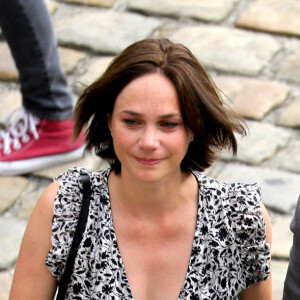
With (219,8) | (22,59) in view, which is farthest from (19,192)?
(219,8)

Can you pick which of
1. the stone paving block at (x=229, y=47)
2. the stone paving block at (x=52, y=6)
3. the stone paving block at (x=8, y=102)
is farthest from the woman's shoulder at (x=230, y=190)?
the stone paving block at (x=52, y=6)

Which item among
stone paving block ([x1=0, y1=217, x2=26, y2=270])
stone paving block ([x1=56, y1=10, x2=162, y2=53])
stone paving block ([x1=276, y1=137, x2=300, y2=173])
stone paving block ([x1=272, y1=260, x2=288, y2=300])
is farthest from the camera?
stone paving block ([x1=56, y1=10, x2=162, y2=53])

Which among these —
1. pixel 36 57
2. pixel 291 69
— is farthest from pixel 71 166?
pixel 291 69

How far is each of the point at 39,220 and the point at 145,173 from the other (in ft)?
1.16

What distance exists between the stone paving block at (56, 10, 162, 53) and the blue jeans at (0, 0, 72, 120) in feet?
2.66

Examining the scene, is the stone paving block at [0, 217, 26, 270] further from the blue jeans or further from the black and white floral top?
the black and white floral top

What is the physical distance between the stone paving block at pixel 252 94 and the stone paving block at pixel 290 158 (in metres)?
0.25

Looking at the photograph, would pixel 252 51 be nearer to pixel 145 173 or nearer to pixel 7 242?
pixel 7 242

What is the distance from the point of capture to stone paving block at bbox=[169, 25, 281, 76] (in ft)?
15.3

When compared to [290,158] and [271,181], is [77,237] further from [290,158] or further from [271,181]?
[290,158]

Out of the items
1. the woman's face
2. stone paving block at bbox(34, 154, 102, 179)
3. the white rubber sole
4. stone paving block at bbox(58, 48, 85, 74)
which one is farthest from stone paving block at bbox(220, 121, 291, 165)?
the woman's face

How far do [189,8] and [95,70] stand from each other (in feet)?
2.53

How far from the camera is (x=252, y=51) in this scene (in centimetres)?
475

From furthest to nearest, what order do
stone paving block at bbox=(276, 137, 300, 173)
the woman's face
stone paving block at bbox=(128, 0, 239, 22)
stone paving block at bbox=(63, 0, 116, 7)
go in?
stone paving block at bbox=(63, 0, 116, 7) < stone paving block at bbox=(128, 0, 239, 22) < stone paving block at bbox=(276, 137, 300, 173) < the woman's face
